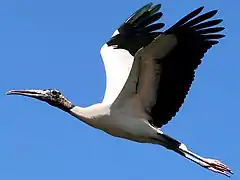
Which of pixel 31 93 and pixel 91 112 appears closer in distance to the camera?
pixel 91 112

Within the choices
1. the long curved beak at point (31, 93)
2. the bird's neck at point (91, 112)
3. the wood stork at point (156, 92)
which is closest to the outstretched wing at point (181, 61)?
the wood stork at point (156, 92)

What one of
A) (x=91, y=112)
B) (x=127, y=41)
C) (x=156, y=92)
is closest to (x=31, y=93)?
(x=91, y=112)

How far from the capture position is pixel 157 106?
1479 centimetres

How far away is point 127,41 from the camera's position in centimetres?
1709

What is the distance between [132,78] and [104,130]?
963mm

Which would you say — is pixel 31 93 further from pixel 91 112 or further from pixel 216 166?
pixel 216 166

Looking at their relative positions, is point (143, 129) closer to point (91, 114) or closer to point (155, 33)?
point (91, 114)

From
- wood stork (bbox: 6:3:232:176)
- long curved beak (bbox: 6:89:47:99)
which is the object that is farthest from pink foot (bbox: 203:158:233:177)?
long curved beak (bbox: 6:89:47:99)

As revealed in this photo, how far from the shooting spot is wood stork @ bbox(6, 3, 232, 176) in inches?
543

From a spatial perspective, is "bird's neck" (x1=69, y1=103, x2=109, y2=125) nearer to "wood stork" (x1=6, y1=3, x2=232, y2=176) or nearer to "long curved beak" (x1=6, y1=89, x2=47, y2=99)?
"wood stork" (x1=6, y1=3, x2=232, y2=176)

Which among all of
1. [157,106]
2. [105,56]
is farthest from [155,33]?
[157,106]

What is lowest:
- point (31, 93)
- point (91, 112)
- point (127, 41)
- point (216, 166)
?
A: point (216, 166)

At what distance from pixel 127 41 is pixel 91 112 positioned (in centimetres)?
316

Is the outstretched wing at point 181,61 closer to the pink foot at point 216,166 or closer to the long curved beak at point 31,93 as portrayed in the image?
the pink foot at point 216,166
